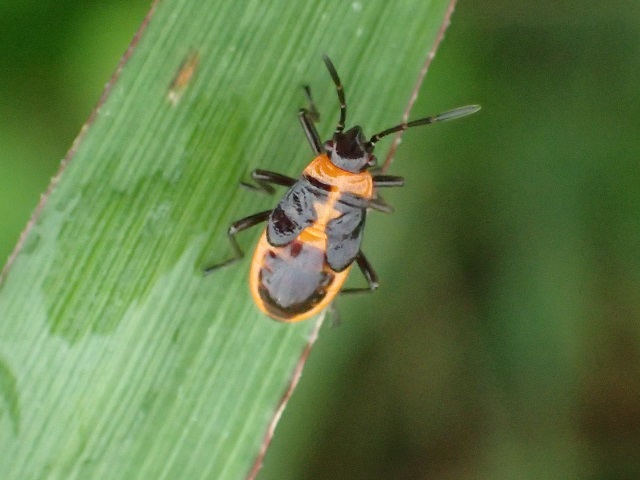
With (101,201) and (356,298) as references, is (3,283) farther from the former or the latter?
(356,298)

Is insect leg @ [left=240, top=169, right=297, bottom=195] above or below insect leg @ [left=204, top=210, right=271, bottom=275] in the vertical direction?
above

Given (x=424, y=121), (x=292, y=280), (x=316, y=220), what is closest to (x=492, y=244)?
(x=424, y=121)

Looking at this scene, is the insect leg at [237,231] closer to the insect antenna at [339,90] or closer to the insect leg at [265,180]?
the insect leg at [265,180]

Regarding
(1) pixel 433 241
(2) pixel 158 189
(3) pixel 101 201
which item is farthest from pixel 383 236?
(3) pixel 101 201

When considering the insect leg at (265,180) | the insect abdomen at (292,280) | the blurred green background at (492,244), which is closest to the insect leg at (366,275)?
the blurred green background at (492,244)

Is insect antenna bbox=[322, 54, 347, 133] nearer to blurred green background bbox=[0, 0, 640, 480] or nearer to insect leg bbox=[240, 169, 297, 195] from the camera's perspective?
insect leg bbox=[240, 169, 297, 195]

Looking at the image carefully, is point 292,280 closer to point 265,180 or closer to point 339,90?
point 265,180

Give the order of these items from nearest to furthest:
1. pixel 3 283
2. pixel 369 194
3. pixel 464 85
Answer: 1. pixel 3 283
2. pixel 369 194
3. pixel 464 85

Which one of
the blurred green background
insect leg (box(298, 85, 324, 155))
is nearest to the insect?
insect leg (box(298, 85, 324, 155))
